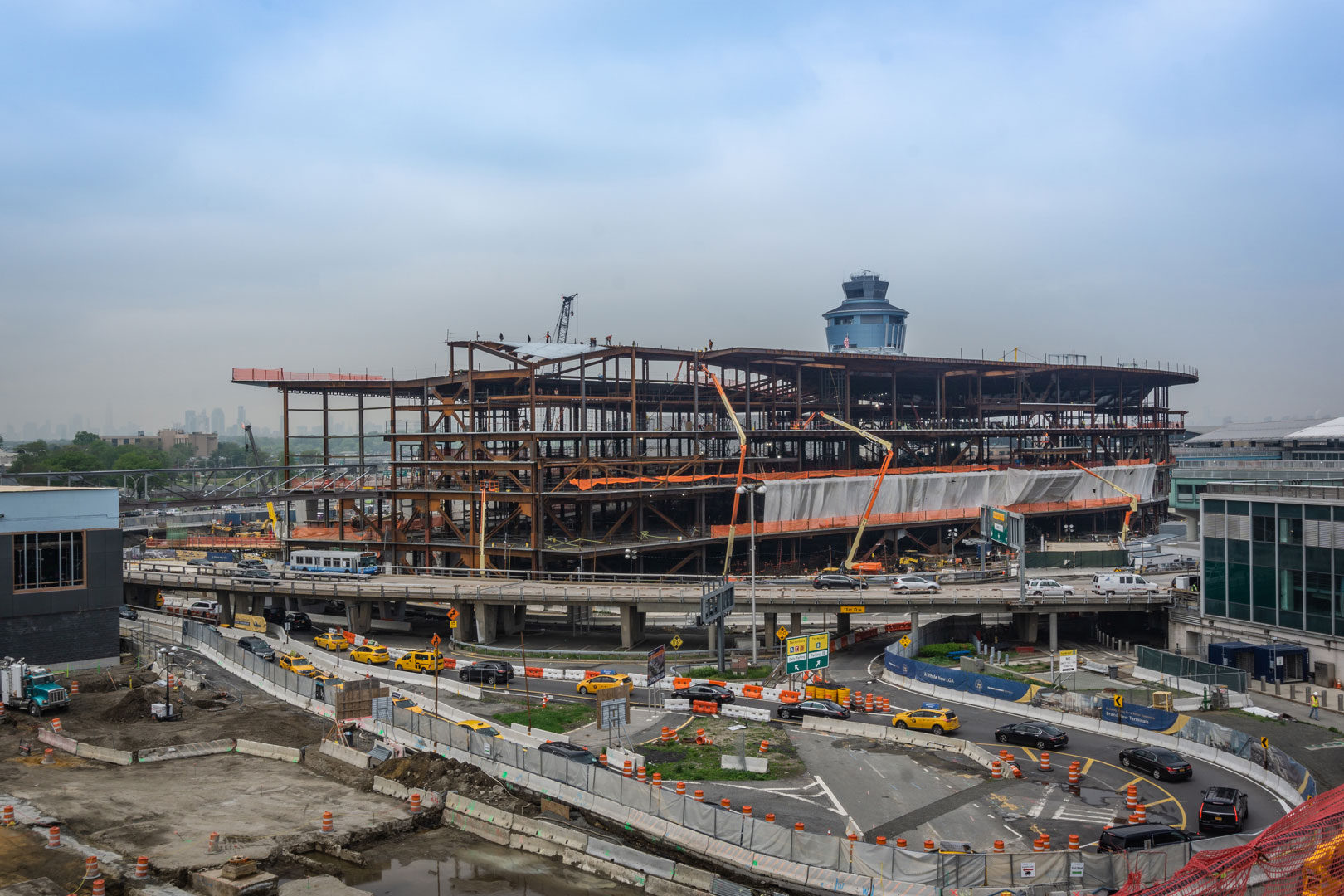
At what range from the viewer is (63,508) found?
56.9m

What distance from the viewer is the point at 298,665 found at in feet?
183

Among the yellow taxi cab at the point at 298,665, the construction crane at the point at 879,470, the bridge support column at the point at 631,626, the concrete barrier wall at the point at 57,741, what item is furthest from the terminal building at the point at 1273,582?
the concrete barrier wall at the point at 57,741

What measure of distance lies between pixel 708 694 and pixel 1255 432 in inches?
5975

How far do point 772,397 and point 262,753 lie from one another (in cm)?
7455

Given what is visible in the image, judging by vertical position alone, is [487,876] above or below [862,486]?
below

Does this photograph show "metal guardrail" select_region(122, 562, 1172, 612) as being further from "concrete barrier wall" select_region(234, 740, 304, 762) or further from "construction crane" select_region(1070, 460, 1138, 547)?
"construction crane" select_region(1070, 460, 1138, 547)

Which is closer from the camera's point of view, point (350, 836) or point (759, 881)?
point (759, 881)

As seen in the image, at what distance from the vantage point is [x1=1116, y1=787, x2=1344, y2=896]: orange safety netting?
18.8 metres

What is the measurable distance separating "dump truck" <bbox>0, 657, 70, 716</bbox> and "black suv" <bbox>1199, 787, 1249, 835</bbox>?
4648 centimetres

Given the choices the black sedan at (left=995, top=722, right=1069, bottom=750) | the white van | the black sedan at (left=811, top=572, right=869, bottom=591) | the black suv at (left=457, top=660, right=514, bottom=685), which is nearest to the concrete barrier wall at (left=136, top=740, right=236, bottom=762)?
the black suv at (left=457, top=660, right=514, bottom=685)

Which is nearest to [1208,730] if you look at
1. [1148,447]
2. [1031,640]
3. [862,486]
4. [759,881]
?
[759,881]

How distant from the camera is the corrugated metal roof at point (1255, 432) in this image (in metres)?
153

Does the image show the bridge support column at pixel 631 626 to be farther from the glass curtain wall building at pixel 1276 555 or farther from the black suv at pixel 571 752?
the glass curtain wall building at pixel 1276 555

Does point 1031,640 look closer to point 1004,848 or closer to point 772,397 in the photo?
point 1004,848
